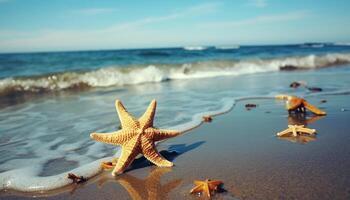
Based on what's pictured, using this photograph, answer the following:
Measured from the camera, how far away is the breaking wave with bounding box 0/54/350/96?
1459 centimetres

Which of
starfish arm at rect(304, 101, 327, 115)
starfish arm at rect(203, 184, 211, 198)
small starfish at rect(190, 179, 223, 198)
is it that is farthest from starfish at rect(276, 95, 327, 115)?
starfish arm at rect(203, 184, 211, 198)

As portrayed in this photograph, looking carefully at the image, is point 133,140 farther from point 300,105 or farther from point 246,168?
point 300,105

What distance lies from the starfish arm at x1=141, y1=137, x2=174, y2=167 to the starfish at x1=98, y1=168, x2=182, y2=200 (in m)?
0.10

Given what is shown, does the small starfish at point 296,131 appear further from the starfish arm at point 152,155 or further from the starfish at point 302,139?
the starfish arm at point 152,155

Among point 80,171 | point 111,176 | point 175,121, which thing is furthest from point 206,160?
point 175,121

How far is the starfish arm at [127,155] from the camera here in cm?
423

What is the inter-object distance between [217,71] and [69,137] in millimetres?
15086

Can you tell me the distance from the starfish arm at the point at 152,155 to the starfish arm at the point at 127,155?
0.31ft

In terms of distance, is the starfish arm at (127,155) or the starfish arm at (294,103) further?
the starfish arm at (294,103)

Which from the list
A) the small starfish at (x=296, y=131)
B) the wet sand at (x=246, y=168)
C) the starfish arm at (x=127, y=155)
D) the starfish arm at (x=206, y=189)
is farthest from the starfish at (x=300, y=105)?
the starfish arm at (x=206, y=189)

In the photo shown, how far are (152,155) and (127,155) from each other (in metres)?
0.34

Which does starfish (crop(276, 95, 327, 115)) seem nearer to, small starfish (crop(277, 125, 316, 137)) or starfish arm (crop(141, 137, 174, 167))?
small starfish (crop(277, 125, 316, 137))

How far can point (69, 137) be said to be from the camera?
6.02 m

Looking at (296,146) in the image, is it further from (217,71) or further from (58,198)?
(217,71)
